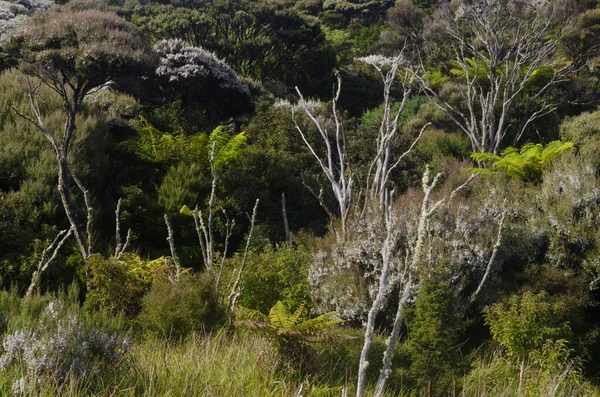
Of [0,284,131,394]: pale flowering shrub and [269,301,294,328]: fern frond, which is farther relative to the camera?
[269,301,294,328]: fern frond

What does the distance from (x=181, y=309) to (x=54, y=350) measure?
1.48 metres

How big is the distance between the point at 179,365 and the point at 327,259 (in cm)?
313

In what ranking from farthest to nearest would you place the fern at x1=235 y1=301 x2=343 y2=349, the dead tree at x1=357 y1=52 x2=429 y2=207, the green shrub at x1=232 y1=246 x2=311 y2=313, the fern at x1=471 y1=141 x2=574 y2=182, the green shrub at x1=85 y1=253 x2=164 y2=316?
the fern at x1=471 y1=141 x2=574 y2=182 < the dead tree at x1=357 y1=52 x2=429 y2=207 < the green shrub at x1=232 y1=246 x2=311 y2=313 < the green shrub at x1=85 y1=253 x2=164 y2=316 < the fern at x1=235 y1=301 x2=343 y2=349

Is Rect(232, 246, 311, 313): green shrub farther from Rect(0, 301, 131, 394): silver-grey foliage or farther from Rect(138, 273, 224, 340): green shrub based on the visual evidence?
Rect(0, 301, 131, 394): silver-grey foliage

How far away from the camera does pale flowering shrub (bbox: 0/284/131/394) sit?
2.61 metres

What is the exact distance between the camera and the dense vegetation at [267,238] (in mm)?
3375

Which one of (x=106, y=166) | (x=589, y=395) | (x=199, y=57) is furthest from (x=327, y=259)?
(x=199, y=57)

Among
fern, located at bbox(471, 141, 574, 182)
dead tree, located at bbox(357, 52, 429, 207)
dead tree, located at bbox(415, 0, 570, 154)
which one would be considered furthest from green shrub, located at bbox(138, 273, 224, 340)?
dead tree, located at bbox(415, 0, 570, 154)

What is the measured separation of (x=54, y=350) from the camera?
2.75 m

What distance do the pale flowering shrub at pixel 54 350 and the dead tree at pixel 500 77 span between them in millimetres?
8638

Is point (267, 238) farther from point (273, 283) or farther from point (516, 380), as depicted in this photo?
point (516, 380)

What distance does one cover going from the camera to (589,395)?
14.9ft

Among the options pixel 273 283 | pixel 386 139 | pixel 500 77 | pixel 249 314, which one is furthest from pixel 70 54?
pixel 500 77

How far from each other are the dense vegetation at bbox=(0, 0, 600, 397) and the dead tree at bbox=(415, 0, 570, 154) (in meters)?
0.15
